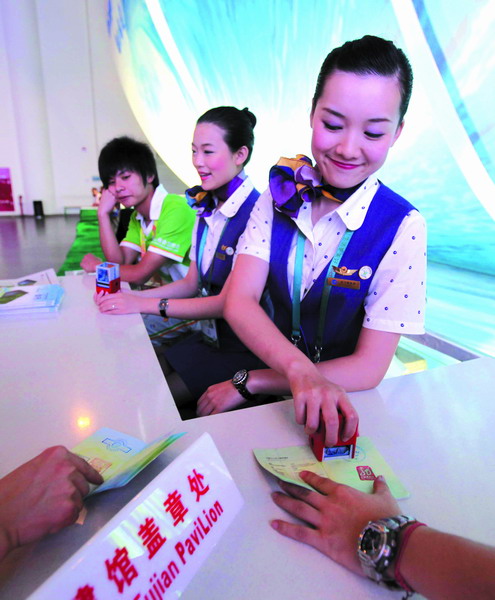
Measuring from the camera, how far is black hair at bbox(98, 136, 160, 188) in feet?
7.32

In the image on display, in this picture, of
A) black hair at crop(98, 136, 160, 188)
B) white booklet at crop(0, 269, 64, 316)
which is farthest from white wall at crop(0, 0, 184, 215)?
white booklet at crop(0, 269, 64, 316)

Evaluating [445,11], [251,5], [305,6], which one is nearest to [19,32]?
[251,5]

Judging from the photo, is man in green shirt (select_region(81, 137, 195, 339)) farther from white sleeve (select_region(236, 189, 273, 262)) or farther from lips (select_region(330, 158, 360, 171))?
lips (select_region(330, 158, 360, 171))

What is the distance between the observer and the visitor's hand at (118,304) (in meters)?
1.44

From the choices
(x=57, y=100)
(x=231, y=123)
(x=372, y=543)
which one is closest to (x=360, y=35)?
(x=231, y=123)

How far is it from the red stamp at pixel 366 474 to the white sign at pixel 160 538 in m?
0.21

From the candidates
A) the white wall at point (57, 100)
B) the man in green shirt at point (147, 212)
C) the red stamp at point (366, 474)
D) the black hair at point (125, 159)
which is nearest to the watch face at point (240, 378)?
the red stamp at point (366, 474)

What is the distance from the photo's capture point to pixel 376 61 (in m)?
0.94

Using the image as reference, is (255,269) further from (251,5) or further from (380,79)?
(251,5)

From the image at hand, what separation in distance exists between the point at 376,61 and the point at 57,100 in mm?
8573

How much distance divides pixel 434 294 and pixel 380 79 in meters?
2.02

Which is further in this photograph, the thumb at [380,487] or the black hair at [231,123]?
the black hair at [231,123]

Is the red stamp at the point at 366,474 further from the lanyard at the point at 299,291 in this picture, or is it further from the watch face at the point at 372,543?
the lanyard at the point at 299,291

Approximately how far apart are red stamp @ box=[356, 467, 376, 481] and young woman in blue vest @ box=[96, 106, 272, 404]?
0.78 meters
